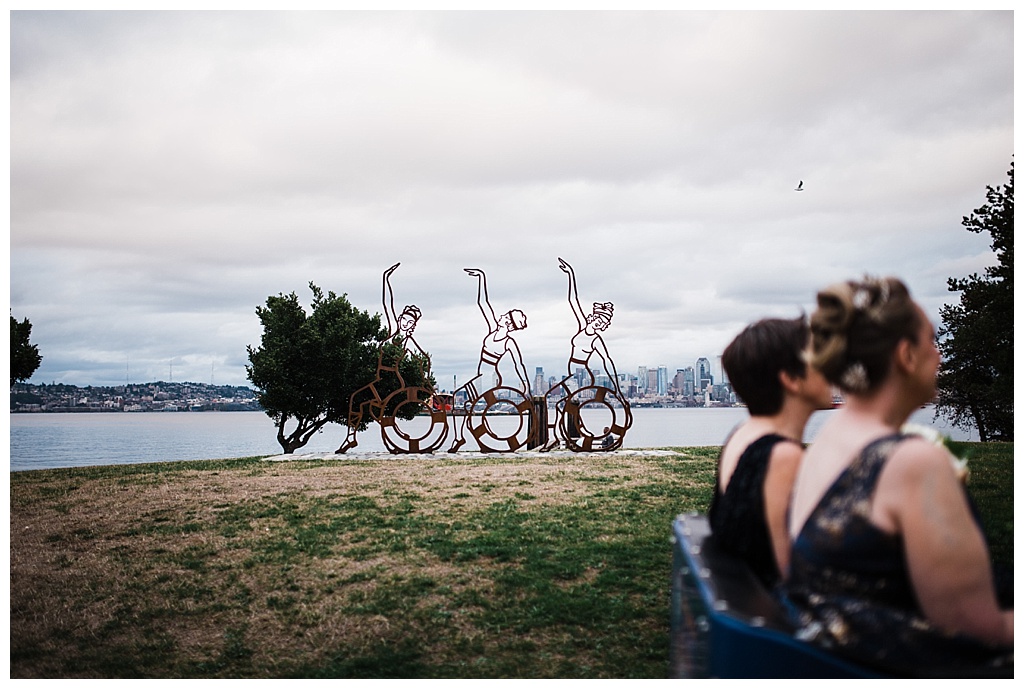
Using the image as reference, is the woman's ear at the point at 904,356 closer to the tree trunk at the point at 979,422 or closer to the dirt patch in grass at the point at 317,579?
the dirt patch in grass at the point at 317,579

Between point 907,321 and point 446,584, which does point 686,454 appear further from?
point 907,321

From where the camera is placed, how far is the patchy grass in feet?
13.7

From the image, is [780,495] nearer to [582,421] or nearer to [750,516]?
[750,516]

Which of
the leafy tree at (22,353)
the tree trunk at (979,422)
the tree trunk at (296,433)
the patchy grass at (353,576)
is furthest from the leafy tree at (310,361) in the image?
the tree trunk at (979,422)

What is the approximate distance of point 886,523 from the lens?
1.75 m

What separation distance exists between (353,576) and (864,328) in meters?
4.63

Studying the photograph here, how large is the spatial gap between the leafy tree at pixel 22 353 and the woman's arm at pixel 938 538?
17405mm

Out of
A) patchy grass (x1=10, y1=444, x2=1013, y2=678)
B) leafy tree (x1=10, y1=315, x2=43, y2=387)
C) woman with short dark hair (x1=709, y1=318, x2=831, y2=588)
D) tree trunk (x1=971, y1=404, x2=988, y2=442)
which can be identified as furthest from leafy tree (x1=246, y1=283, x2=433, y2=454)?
woman with short dark hair (x1=709, y1=318, x2=831, y2=588)

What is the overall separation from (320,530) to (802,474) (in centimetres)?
598

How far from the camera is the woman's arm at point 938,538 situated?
1.70 m

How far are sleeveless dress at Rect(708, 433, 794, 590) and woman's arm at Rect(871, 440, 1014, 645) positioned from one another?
0.56 meters

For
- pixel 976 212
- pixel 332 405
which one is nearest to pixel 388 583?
pixel 976 212

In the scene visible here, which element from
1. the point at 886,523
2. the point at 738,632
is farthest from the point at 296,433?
the point at 886,523
